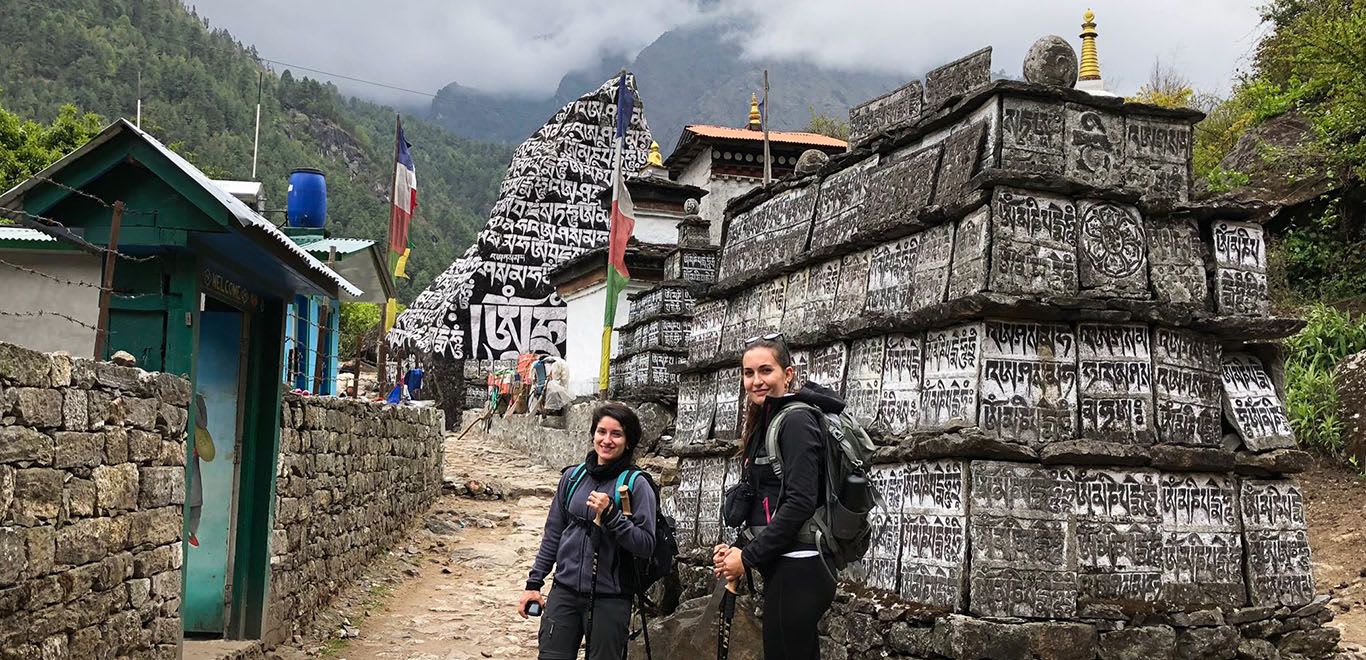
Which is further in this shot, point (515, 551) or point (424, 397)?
point (424, 397)

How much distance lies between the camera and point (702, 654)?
725 centimetres

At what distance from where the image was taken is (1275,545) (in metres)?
6.43

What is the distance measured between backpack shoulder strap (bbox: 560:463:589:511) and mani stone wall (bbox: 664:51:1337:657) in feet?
6.94

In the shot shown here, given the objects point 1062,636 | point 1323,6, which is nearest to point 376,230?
point 1323,6

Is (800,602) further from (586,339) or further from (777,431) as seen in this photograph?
(586,339)

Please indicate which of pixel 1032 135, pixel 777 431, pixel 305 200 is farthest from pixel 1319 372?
pixel 305 200

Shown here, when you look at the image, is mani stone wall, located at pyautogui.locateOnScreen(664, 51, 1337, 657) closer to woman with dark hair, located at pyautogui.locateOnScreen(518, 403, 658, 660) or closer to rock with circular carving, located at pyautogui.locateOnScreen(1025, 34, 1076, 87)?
rock with circular carving, located at pyautogui.locateOnScreen(1025, 34, 1076, 87)

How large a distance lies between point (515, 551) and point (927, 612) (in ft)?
27.4

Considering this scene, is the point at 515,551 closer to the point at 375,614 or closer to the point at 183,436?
the point at 375,614

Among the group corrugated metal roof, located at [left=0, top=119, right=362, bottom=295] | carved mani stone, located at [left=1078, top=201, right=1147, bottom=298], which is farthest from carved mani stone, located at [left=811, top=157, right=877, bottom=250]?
corrugated metal roof, located at [left=0, top=119, right=362, bottom=295]

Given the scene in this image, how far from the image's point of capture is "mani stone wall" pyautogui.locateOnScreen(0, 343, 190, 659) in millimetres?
4379

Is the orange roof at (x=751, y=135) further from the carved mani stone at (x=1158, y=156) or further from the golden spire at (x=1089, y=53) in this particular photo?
the carved mani stone at (x=1158, y=156)

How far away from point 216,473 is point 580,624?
14.2 ft

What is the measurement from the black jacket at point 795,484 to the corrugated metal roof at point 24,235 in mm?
4786
